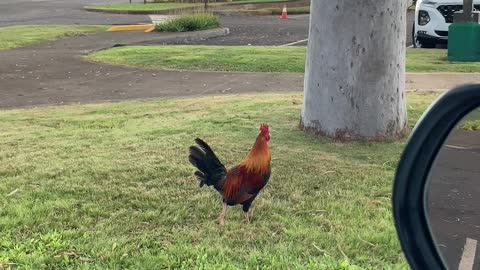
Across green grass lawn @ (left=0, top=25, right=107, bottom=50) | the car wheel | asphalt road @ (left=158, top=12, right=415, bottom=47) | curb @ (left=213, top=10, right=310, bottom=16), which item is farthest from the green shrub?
curb @ (left=213, top=10, right=310, bottom=16)

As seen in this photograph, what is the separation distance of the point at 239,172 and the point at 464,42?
8.29 metres

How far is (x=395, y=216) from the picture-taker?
1313 mm

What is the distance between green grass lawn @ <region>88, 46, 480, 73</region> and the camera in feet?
34.3

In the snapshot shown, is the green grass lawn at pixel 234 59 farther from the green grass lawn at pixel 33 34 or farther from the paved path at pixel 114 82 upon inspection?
the green grass lawn at pixel 33 34

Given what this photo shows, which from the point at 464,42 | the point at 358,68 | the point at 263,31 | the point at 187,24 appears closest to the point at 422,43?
the point at 464,42

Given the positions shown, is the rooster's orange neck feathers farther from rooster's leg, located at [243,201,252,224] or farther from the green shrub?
the green shrub

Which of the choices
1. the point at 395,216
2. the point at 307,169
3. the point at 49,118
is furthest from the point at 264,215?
the point at 49,118

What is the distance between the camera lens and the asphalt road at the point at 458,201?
5.17 ft

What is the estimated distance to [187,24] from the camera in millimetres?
18281

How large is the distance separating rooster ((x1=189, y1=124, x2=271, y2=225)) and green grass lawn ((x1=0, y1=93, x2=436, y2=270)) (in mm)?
241

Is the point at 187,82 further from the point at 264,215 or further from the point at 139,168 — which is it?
the point at 264,215

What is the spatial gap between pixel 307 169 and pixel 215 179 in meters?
1.24

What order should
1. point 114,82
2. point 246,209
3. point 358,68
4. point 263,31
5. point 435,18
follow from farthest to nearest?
point 263,31
point 435,18
point 114,82
point 358,68
point 246,209

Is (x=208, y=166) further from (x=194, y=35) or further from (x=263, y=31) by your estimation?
(x=263, y=31)
